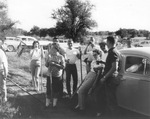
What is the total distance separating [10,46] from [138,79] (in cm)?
2386

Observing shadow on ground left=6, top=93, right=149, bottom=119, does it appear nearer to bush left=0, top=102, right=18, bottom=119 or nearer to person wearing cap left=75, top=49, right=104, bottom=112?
bush left=0, top=102, right=18, bottom=119

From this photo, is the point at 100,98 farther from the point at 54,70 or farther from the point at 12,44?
the point at 12,44

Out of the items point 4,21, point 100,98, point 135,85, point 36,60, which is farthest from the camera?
point 4,21

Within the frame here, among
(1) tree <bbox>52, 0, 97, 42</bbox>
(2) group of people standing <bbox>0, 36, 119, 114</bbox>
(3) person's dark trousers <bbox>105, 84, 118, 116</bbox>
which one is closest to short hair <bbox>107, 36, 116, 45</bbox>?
(2) group of people standing <bbox>0, 36, 119, 114</bbox>

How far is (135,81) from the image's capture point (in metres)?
5.25

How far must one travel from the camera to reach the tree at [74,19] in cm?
6894

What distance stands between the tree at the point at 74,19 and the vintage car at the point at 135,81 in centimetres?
6336

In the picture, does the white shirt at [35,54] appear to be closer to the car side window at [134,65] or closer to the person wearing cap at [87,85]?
the person wearing cap at [87,85]

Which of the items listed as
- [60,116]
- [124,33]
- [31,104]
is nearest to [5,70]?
[31,104]

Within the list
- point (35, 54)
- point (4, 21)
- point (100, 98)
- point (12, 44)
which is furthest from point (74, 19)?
point (100, 98)

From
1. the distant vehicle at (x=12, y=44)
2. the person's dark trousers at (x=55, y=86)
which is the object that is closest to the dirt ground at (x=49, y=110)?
the person's dark trousers at (x=55, y=86)

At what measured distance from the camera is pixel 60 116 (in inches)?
231

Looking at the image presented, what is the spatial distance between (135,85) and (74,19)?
65738mm

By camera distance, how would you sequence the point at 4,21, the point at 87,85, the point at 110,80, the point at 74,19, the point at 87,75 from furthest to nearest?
the point at 74,19, the point at 4,21, the point at 87,75, the point at 87,85, the point at 110,80
